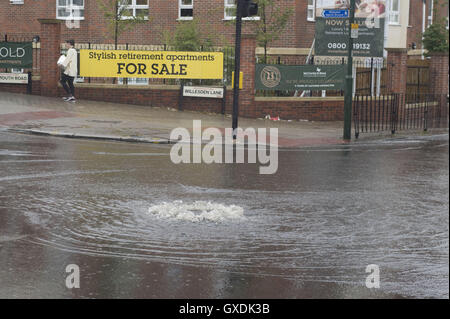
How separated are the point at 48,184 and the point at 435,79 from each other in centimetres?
2454

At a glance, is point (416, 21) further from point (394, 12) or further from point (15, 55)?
point (15, 55)

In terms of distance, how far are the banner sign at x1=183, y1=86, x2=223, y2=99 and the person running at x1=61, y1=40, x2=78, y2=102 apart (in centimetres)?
375

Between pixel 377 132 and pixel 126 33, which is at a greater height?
pixel 126 33

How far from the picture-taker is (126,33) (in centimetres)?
3753

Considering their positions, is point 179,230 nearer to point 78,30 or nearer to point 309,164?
point 309,164

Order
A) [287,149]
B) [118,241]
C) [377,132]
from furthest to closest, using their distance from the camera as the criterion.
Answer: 1. [377,132]
2. [287,149]
3. [118,241]

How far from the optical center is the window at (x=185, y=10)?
3662 cm

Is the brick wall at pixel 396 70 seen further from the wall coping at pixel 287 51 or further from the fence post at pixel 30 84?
the fence post at pixel 30 84

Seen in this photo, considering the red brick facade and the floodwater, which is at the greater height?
the red brick facade

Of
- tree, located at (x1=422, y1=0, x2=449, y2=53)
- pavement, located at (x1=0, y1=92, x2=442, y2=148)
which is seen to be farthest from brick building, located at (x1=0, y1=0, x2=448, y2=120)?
tree, located at (x1=422, y1=0, x2=449, y2=53)

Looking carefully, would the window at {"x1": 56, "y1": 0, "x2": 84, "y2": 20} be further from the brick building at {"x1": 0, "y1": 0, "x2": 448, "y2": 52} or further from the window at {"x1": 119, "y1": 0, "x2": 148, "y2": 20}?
the window at {"x1": 119, "y1": 0, "x2": 148, "y2": 20}

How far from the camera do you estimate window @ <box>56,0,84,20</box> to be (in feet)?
126

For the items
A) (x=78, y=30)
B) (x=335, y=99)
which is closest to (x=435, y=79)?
(x=335, y=99)

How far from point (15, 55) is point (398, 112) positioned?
13926 mm
